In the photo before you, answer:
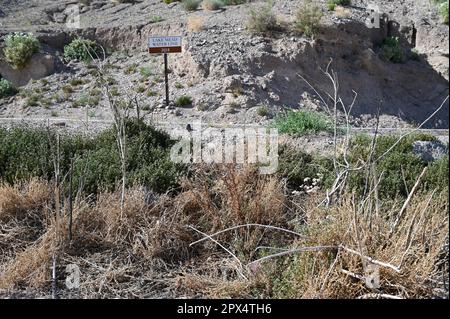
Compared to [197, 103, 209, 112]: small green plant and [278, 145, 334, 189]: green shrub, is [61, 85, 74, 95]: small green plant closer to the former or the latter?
[197, 103, 209, 112]: small green plant

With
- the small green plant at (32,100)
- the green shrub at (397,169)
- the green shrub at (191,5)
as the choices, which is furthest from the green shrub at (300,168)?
the green shrub at (191,5)

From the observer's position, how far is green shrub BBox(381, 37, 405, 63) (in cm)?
1719

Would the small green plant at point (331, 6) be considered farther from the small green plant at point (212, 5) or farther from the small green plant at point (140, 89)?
the small green plant at point (140, 89)

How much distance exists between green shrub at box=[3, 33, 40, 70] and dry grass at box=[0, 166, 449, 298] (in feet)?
36.4

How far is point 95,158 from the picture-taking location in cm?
627

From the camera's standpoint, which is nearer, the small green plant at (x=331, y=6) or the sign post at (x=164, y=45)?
the sign post at (x=164, y=45)

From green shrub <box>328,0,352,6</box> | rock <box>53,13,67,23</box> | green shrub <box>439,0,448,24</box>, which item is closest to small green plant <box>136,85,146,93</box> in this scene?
rock <box>53,13,67,23</box>

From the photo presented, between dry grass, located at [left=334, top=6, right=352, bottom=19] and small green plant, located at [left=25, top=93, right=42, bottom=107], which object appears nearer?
small green plant, located at [left=25, top=93, right=42, bottom=107]

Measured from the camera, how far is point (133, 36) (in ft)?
57.4

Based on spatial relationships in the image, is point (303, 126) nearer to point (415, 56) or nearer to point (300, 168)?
point (300, 168)

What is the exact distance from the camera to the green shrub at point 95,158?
19.0ft

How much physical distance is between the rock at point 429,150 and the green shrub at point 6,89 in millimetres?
11268

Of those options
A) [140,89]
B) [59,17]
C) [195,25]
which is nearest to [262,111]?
[140,89]

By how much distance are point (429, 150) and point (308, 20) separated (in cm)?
959
